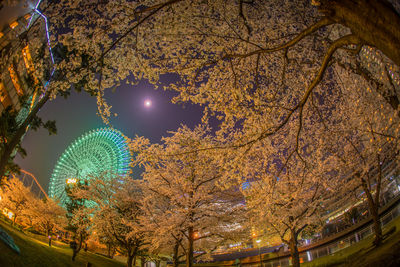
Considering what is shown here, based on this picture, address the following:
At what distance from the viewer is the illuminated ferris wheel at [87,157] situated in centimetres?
3566

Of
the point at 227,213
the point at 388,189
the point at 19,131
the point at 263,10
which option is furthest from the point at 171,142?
the point at 388,189

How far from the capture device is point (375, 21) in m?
2.73

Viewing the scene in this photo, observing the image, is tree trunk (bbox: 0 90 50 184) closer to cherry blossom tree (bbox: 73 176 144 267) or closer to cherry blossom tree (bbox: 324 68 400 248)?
cherry blossom tree (bbox: 73 176 144 267)

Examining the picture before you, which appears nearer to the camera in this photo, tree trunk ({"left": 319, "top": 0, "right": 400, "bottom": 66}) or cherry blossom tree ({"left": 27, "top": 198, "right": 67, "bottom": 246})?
tree trunk ({"left": 319, "top": 0, "right": 400, "bottom": 66})

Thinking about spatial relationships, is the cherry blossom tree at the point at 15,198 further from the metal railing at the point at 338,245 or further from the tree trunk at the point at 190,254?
the metal railing at the point at 338,245

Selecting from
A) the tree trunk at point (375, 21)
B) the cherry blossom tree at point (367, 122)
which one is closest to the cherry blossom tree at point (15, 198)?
the cherry blossom tree at point (367, 122)

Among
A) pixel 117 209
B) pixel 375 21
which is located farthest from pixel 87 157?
pixel 375 21

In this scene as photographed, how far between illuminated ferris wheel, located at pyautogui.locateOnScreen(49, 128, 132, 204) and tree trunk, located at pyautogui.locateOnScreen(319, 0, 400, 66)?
34872 mm

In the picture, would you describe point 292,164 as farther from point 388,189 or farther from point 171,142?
point 388,189

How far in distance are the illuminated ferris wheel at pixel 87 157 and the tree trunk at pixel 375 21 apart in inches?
1373

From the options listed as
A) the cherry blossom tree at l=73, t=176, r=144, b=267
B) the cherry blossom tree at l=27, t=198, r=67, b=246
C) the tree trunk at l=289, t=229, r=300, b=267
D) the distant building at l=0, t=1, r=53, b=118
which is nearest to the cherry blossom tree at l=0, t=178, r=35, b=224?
the cherry blossom tree at l=27, t=198, r=67, b=246

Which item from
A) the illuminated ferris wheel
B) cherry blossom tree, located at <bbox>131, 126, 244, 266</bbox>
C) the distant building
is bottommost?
cherry blossom tree, located at <bbox>131, 126, 244, 266</bbox>

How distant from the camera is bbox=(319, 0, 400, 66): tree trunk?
2.62 m

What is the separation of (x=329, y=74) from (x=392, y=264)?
5576 millimetres
